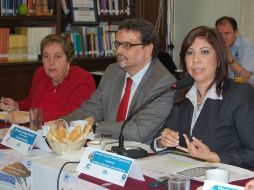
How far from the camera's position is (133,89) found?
2.89 metres

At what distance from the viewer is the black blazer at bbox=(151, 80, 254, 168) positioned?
2.25 m

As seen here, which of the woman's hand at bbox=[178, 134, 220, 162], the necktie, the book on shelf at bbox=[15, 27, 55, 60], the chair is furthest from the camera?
the chair

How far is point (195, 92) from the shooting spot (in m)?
2.49

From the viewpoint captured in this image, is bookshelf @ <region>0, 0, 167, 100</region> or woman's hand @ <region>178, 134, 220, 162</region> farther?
bookshelf @ <region>0, 0, 167, 100</region>

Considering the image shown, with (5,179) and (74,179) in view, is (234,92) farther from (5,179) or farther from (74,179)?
(5,179)

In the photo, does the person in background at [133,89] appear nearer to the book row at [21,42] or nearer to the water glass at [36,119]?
the water glass at [36,119]

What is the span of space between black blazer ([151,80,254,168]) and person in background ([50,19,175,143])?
0.29 metres

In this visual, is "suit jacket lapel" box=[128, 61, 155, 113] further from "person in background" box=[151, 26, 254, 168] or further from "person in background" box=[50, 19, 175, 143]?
"person in background" box=[151, 26, 254, 168]

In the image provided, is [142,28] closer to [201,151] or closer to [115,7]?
[201,151]

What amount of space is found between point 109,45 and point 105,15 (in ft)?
1.06

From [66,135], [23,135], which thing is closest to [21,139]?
[23,135]

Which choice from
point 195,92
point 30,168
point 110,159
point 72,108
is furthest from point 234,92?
point 72,108

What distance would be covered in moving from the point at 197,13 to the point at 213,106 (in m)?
3.45

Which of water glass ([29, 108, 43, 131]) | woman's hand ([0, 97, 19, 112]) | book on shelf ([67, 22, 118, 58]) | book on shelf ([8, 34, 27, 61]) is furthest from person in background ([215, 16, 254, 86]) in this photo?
water glass ([29, 108, 43, 131])
